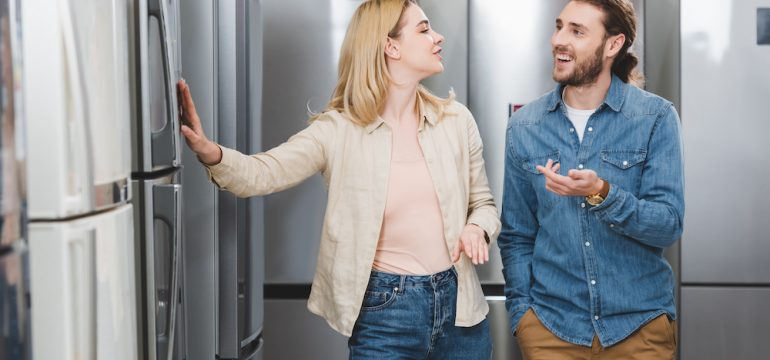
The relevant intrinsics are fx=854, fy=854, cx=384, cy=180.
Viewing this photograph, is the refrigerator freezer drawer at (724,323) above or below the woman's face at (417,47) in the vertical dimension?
below

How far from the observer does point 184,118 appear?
1.69 metres

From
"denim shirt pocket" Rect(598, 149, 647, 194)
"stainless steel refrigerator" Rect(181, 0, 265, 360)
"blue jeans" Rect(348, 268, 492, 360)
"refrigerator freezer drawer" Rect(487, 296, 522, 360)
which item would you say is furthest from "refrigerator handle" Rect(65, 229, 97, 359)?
"refrigerator freezer drawer" Rect(487, 296, 522, 360)

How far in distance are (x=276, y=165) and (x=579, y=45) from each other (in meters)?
0.71

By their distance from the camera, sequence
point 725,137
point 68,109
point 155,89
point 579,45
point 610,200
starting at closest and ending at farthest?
point 68,109, point 155,89, point 610,200, point 579,45, point 725,137

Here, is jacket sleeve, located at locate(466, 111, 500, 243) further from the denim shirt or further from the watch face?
the watch face

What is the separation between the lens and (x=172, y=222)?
1.59 meters

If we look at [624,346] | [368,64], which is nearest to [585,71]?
[368,64]

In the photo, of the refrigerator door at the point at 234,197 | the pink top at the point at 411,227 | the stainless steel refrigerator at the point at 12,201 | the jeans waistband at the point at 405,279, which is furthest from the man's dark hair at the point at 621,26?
the stainless steel refrigerator at the point at 12,201

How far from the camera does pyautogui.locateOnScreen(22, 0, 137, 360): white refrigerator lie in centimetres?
110

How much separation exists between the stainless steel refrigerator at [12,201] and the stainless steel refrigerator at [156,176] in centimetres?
57

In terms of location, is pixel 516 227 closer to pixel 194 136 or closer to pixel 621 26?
pixel 621 26

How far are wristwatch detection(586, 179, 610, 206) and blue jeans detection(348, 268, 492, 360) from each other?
0.32 metres

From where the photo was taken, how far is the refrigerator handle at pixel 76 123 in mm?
1126

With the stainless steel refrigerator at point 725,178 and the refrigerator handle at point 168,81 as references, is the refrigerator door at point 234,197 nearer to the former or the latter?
the refrigerator handle at point 168,81
